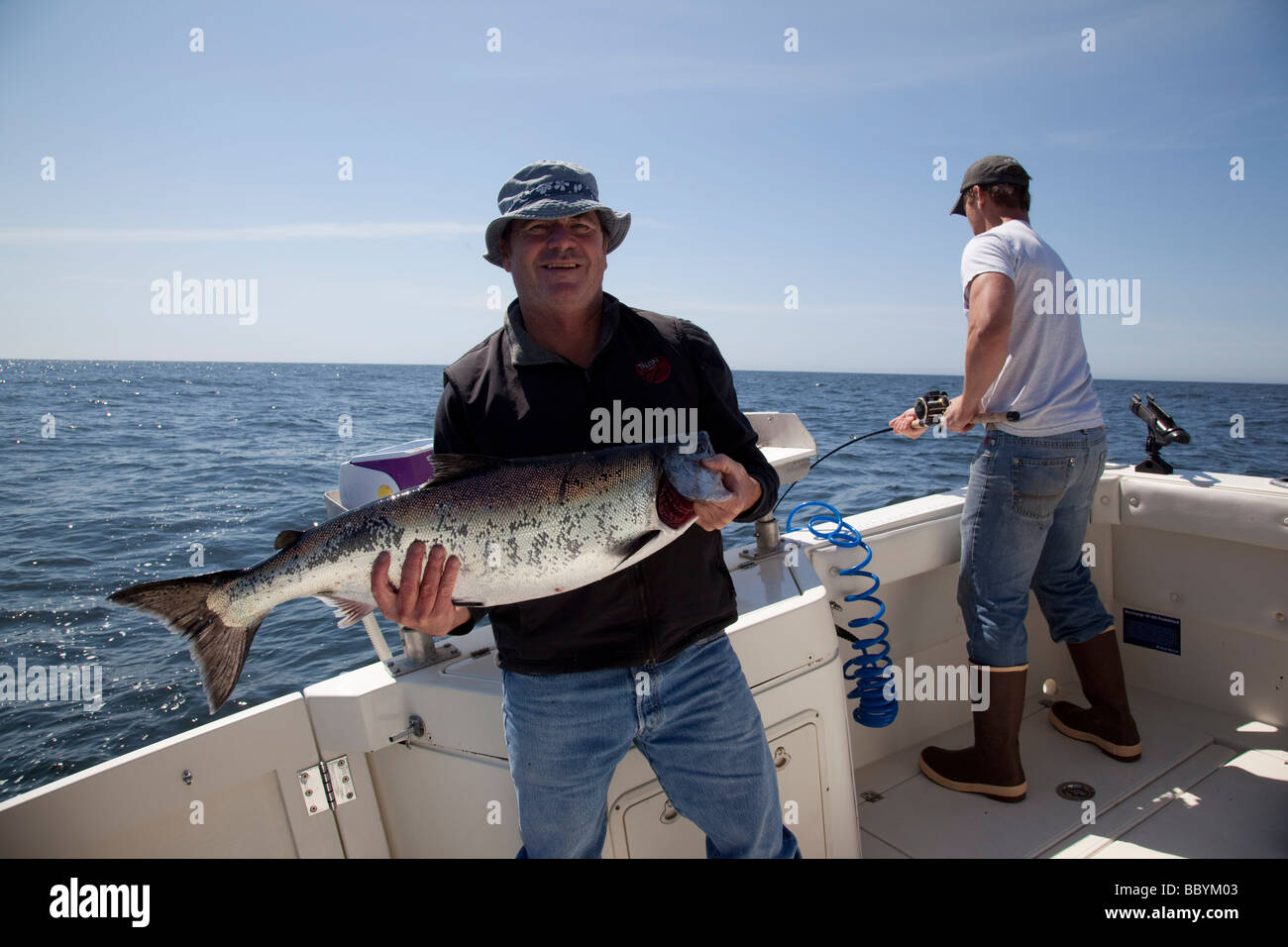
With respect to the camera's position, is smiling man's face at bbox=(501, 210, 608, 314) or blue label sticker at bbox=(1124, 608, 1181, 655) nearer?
smiling man's face at bbox=(501, 210, 608, 314)

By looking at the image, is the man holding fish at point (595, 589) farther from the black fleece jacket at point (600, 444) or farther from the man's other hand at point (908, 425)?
the man's other hand at point (908, 425)

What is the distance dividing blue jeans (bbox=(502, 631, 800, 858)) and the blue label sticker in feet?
12.9

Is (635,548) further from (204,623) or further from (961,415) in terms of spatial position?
(961,415)

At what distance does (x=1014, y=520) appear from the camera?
3.65m

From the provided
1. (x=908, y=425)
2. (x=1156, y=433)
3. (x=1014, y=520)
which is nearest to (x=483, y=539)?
(x=1014, y=520)

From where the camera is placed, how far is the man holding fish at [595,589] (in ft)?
7.54

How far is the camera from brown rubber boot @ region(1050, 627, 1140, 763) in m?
4.12

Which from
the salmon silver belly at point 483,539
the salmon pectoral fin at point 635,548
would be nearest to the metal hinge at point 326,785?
the salmon silver belly at point 483,539

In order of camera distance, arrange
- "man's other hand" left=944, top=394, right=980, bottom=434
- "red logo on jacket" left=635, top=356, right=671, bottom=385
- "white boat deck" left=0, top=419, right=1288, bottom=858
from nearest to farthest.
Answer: "red logo on jacket" left=635, top=356, right=671, bottom=385, "white boat deck" left=0, top=419, right=1288, bottom=858, "man's other hand" left=944, top=394, right=980, bottom=434

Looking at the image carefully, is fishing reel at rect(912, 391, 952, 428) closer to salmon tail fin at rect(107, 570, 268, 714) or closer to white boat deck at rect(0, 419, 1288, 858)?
white boat deck at rect(0, 419, 1288, 858)

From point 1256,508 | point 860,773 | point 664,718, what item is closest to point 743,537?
point 860,773

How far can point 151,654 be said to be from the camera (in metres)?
7.51

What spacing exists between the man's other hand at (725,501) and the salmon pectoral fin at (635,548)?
15cm

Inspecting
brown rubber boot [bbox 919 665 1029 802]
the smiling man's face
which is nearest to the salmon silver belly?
the smiling man's face
